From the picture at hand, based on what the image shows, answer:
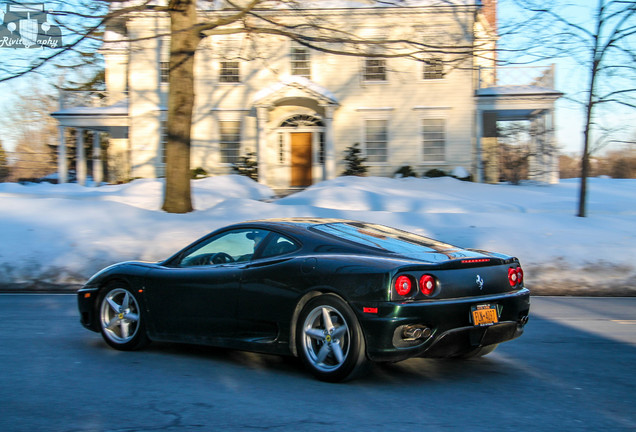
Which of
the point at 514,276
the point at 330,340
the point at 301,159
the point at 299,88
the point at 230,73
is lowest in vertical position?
the point at 330,340

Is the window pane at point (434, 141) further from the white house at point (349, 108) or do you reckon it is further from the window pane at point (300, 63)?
the window pane at point (300, 63)

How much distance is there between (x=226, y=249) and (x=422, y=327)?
204 centimetres

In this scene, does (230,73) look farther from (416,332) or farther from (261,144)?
(416,332)

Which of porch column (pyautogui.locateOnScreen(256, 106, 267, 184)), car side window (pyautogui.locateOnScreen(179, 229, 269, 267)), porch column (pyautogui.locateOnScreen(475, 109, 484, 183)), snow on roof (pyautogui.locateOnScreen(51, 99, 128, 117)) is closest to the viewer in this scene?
car side window (pyautogui.locateOnScreen(179, 229, 269, 267))

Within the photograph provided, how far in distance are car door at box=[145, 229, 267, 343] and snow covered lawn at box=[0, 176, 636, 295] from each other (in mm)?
5789

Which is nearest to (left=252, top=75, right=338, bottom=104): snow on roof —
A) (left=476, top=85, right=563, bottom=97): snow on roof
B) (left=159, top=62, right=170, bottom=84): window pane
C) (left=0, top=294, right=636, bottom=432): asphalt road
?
(left=159, top=62, right=170, bottom=84): window pane

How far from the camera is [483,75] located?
29125mm

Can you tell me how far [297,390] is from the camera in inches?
202

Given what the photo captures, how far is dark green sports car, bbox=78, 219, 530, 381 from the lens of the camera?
5.02 m

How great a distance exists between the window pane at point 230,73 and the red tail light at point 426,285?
23953mm

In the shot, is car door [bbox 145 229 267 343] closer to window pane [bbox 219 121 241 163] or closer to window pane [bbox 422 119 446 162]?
window pane [bbox 219 121 241 163]

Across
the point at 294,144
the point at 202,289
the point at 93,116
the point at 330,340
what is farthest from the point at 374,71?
the point at 330,340

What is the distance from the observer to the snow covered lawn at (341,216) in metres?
11.5

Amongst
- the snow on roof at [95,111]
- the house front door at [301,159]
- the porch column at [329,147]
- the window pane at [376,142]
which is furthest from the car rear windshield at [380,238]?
the snow on roof at [95,111]
